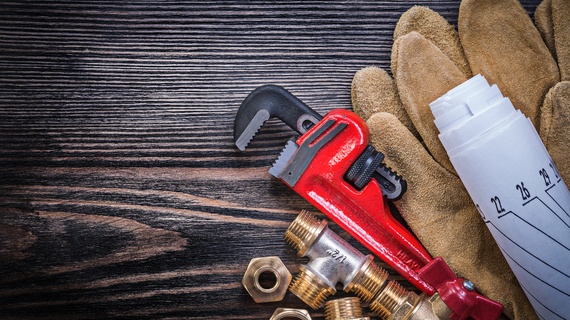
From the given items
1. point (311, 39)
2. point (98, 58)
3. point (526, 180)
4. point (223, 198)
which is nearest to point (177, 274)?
point (223, 198)

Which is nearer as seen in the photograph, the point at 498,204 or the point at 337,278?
the point at 498,204

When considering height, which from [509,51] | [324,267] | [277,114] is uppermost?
[509,51]

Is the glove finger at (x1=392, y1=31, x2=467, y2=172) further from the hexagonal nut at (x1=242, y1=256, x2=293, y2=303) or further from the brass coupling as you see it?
the hexagonal nut at (x1=242, y1=256, x2=293, y2=303)

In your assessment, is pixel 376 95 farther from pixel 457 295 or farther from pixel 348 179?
pixel 457 295

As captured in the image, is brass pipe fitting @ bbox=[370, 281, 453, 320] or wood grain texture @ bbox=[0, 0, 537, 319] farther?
wood grain texture @ bbox=[0, 0, 537, 319]

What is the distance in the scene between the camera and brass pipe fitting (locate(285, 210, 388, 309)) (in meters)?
1.17

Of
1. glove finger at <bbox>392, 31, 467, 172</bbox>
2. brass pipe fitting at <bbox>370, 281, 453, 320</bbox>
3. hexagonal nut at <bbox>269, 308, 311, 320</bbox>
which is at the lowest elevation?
hexagonal nut at <bbox>269, 308, 311, 320</bbox>

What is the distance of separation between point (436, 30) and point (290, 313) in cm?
80

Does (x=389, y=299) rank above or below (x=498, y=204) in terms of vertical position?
below

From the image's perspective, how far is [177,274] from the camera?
4.07 ft

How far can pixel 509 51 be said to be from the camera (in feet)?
3.92

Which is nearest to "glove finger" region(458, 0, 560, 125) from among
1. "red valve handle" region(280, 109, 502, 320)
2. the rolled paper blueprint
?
the rolled paper blueprint

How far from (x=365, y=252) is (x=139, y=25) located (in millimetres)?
828

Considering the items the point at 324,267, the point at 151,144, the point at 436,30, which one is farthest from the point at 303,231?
the point at 436,30
